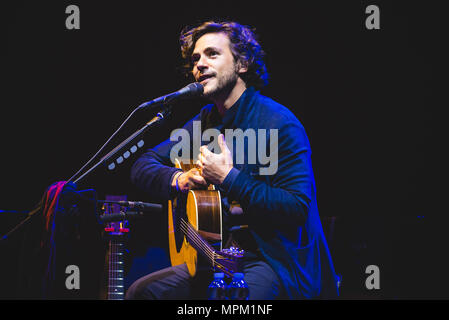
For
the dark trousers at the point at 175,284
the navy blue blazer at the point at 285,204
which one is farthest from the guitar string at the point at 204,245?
the navy blue blazer at the point at 285,204

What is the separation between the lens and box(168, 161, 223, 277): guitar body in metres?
2.16

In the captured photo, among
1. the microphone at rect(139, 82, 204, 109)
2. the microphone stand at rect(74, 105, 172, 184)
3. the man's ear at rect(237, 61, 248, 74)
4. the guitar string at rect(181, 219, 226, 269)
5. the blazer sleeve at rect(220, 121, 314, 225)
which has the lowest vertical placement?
the guitar string at rect(181, 219, 226, 269)

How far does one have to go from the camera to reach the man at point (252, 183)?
201cm

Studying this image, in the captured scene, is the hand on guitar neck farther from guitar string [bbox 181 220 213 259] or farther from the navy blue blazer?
guitar string [bbox 181 220 213 259]

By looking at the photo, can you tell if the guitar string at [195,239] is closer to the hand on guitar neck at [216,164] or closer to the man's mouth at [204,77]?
the hand on guitar neck at [216,164]

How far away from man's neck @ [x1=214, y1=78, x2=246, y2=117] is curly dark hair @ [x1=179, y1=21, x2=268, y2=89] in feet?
0.33

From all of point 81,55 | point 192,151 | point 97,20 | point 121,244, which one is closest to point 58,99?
point 81,55

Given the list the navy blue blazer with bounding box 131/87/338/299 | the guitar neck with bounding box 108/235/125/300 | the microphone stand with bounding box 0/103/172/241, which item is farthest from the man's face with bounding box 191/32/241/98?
the guitar neck with bounding box 108/235/125/300

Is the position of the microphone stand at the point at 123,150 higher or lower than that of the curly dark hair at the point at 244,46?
lower

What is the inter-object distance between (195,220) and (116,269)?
1.79ft

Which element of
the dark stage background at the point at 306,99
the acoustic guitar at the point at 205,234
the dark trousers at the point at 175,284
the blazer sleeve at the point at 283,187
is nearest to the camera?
the blazer sleeve at the point at 283,187

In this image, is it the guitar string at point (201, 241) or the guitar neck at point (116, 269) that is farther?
the guitar neck at point (116, 269)

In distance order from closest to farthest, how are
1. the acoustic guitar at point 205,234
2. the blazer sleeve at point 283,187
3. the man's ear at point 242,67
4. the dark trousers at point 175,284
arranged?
the blazer sleeve at point 283,187, the acoustic guitar at point 205,234, the dark trousers at point 175,284, the man's ear at point 242,67
